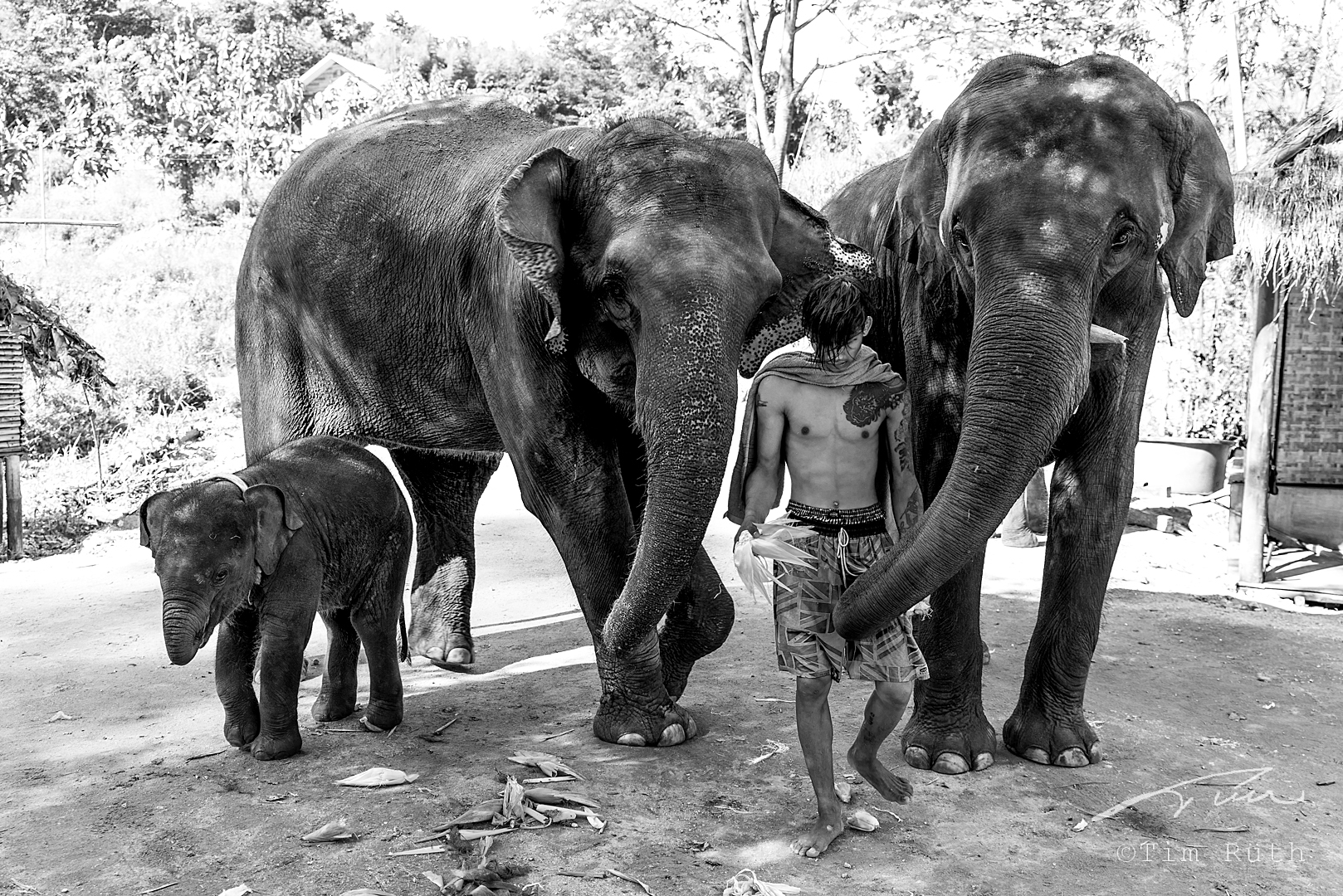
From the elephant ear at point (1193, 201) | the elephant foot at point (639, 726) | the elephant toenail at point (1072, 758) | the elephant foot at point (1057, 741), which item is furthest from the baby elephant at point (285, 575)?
the elephant ear at point (1193, 201)

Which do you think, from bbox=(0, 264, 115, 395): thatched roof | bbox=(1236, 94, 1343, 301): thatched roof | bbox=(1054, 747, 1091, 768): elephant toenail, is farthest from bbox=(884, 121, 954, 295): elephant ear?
bbox=(0, 264, 115, 395): thatched roof

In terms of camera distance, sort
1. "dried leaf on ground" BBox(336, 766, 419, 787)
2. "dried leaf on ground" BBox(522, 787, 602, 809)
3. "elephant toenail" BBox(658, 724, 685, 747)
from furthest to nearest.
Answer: "elephant toenail" BBox(658, 724, 685, 747), "dried leaf on ground" BBox(336, 766, 419, 787), "dried leaf on ground" BBox(522, 787, 602, 809)

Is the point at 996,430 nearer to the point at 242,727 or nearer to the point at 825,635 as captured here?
the point at 825,635

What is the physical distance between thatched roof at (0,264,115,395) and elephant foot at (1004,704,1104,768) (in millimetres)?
8537

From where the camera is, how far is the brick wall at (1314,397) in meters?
10.1

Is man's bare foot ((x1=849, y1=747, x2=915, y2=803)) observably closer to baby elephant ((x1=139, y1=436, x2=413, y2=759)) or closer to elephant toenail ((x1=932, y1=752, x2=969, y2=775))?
elephant toenail ((x1=932, y1=752, x2=969, y2=775))


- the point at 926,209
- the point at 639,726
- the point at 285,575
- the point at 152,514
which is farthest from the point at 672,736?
the point at 926,209

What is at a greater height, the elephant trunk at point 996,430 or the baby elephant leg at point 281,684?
the elephant trunk at point 996,430

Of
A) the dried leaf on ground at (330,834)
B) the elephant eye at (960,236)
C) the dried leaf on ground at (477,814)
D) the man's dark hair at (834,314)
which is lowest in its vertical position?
the dried leaf on ground at (330,834)

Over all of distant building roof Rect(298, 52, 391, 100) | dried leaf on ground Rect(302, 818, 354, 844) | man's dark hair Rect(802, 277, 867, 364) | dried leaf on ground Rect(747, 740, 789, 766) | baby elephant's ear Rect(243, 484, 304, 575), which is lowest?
dried leaf on ground Rect(747, 740, 789, 766)

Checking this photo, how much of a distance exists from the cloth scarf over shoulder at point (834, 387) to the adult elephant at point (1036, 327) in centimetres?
22

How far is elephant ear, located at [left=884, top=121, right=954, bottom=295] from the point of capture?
4.71 meters

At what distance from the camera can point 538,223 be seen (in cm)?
439

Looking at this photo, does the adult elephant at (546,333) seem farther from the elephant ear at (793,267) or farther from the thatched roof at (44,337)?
the thatched roof at (44,337)
